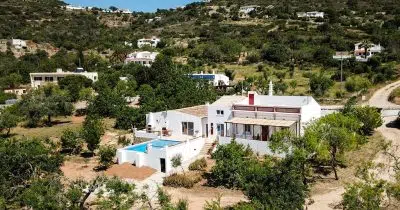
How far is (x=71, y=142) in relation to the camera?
36.2 metres

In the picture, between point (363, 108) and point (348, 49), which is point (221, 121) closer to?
point (363, 108)

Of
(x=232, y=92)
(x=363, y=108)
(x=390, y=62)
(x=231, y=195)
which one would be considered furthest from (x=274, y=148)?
(x=390, y=62)

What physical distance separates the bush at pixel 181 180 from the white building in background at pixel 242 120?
6180mm

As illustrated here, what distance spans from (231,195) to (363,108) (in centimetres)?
1726

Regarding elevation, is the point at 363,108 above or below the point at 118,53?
below

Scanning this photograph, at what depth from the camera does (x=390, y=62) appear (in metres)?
76.0

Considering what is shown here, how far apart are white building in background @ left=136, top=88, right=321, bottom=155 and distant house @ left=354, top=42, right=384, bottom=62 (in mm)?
50186

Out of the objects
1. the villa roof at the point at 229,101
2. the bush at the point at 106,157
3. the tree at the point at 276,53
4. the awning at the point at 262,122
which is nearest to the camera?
the awning at the point at 262,122

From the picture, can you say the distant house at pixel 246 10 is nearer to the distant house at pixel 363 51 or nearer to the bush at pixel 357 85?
the distant house at pixel 363 51

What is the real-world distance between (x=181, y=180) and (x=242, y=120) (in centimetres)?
809

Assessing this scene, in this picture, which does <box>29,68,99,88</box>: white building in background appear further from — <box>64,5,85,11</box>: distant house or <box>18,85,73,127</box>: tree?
<box>64,5,85,11</box>: distant house

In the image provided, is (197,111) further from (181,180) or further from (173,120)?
(181,180)

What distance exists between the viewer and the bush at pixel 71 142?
36.3 m

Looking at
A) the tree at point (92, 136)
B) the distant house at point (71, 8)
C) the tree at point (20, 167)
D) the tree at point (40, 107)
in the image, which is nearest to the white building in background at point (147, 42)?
the distant house at point (71, 8)
